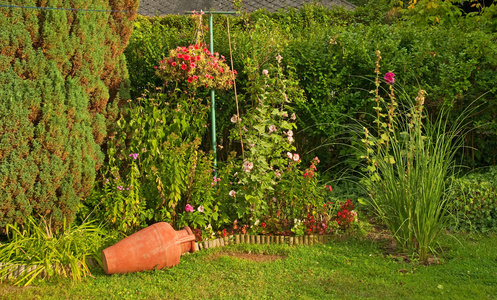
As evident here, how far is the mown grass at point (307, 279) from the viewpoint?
12.6ft

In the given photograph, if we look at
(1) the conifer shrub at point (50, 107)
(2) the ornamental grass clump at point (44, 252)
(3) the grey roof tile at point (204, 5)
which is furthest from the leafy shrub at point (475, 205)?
(3) the grey roof tile at point (204, 5)

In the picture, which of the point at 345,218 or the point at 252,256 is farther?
the point at 345,218

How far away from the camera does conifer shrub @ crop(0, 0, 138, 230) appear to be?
168 inches

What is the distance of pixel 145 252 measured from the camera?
430 centimetres

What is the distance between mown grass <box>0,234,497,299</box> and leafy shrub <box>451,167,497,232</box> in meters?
0.50

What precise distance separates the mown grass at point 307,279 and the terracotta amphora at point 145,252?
8cm

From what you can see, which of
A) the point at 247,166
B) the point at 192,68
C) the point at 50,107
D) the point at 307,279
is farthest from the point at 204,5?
the point at 307,279

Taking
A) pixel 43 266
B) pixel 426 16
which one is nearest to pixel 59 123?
pixel 43 266

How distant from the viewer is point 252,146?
5020mm

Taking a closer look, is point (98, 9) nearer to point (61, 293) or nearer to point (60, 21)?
point (60, 21)

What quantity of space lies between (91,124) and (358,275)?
9.98 ft

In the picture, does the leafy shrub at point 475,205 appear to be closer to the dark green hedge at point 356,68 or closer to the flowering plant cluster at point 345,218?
the dark green hedge at point 356,68

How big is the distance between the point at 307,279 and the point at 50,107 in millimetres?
2783

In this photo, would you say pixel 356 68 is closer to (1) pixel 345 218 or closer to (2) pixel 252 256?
(1) pixel 345 218
